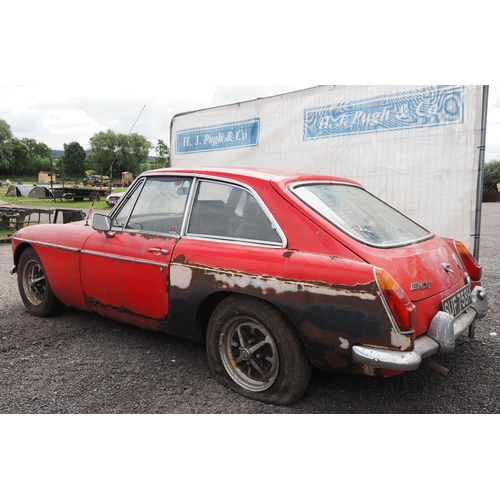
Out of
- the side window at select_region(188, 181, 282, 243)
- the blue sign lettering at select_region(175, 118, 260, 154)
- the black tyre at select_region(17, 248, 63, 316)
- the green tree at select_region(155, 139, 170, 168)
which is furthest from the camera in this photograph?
the green tree at select_region(155, 139, 170, 168)

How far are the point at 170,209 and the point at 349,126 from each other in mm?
3224

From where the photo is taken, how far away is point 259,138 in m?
6.93

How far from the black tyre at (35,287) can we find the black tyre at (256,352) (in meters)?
2.24

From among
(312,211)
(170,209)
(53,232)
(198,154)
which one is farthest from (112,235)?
(198,154)

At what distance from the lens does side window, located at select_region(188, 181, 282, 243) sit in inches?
121

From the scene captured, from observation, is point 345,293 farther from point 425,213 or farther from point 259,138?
point 259,138

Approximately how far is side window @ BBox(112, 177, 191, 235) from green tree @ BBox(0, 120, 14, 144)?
238ft

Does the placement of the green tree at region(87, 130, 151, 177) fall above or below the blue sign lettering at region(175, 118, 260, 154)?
above

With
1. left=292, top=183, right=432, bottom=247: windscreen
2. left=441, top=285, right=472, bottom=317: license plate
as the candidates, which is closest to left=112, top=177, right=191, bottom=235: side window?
left=292, top=183, right=432, bottom=247: windscreen

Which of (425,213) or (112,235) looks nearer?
(112,235)

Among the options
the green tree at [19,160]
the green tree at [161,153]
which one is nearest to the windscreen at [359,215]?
the green tree at [161,153]

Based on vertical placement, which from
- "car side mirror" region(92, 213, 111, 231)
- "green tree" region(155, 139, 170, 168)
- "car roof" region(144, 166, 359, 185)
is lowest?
"car side mirror" region(92, 213, 111, 231)

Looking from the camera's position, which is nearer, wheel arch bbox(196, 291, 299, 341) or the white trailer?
wheel arch bbox(196, 291, 299, 341)

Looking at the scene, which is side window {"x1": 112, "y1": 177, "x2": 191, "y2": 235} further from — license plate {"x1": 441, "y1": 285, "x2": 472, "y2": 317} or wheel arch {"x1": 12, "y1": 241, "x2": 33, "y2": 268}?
license plate {"x1": 441, "y1": 285, "x2": 472, "y2": 317}
